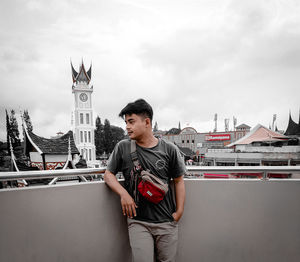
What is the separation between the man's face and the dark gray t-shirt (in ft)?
0.24

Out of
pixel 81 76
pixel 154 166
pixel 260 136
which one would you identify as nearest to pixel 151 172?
pixel 154 166

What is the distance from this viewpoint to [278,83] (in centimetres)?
557

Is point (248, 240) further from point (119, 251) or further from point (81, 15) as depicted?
point (81, 15)

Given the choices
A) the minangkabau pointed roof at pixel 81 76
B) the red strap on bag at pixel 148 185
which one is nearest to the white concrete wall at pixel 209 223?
the red strap on bag at pixel 148 185

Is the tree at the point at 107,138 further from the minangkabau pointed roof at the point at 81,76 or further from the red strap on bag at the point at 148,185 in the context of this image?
the red strap on bag at the point at 148,185

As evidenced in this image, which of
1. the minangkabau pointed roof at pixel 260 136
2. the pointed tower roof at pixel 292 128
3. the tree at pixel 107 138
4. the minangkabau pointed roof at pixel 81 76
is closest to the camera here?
the minangkabau pointed roof at pixel 260 136

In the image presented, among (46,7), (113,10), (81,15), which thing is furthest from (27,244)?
(81,15)

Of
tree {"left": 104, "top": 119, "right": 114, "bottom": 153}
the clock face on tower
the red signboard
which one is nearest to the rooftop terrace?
the red signboard

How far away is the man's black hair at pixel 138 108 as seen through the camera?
102cm

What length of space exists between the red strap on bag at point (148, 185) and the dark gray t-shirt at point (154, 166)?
0.10ft

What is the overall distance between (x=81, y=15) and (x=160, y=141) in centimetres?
400

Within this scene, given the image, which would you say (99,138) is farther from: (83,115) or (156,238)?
(156,238)

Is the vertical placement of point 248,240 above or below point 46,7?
below

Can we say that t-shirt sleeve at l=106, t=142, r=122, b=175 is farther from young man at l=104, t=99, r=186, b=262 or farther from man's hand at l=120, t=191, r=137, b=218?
man's hand at l=120, t=191, r=137, b=218
